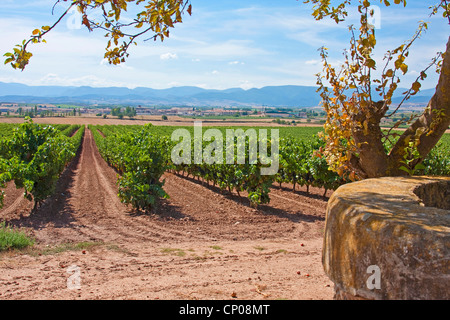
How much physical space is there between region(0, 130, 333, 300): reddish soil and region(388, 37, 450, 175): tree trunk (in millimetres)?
1863

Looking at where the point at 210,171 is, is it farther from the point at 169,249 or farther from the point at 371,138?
the point at 371,138

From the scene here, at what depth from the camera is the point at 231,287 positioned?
484 cm

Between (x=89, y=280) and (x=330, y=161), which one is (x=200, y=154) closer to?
(x=89, y=280)

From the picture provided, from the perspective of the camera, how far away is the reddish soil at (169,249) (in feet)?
15.7

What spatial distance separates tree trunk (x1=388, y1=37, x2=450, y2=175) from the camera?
11.4 feet

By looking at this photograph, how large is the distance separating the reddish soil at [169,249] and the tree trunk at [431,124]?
1.86m

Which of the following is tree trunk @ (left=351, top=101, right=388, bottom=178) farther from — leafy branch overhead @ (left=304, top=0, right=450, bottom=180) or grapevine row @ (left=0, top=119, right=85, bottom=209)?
grapevine row @ (left=0, top=119, right=85, bottom=209)

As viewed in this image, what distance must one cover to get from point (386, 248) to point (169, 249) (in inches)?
233

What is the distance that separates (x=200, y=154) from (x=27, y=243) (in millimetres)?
10097

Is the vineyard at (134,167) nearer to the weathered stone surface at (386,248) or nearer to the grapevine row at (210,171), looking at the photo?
the grapevine row at (210,171)

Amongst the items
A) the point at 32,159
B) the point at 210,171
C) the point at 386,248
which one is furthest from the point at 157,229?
the point at 386,248

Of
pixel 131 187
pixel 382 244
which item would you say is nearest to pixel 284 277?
pixel 382 244

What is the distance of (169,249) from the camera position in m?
7.50

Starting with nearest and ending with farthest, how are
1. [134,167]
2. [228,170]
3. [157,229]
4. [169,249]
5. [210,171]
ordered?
[169,249], [157,229], [134,167], [228,170], [210,171]
